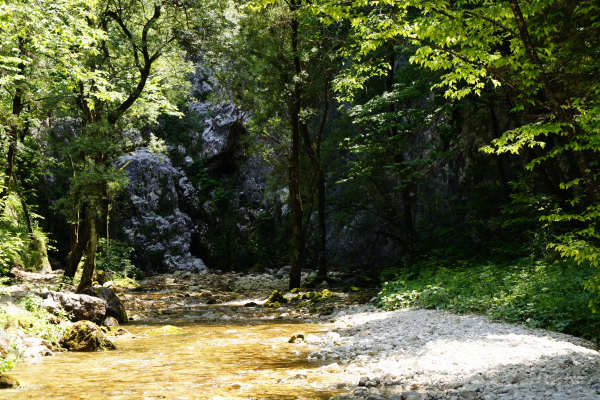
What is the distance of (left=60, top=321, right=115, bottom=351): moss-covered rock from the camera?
760 centimetres

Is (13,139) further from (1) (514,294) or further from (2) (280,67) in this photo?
(1) (514,294)

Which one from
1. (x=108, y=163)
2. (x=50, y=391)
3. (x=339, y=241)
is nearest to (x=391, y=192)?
(x=339, y=241)

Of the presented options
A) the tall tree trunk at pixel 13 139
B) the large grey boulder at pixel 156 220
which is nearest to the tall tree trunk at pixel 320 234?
the tall tree trunk at pixel 13 139

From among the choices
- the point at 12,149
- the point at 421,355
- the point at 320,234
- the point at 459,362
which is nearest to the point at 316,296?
the point at 320,234

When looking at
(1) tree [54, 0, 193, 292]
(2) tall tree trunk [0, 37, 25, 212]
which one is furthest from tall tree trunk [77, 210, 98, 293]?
(2) tall tree trunk [0, 37, 25, 212]

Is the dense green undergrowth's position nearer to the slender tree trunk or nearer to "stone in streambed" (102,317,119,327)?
"stone in streambed" (102,317,119,327)

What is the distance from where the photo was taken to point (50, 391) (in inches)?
201

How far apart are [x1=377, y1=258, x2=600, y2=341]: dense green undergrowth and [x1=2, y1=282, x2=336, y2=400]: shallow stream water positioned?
10.9ft

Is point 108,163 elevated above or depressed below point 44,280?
above

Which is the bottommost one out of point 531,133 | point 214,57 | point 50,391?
point 50,391

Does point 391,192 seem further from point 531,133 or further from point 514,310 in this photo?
Result: point 531,133

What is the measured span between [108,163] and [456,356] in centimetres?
1254

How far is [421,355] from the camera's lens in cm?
600

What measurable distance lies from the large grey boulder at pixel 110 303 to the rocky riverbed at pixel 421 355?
1.34ft
